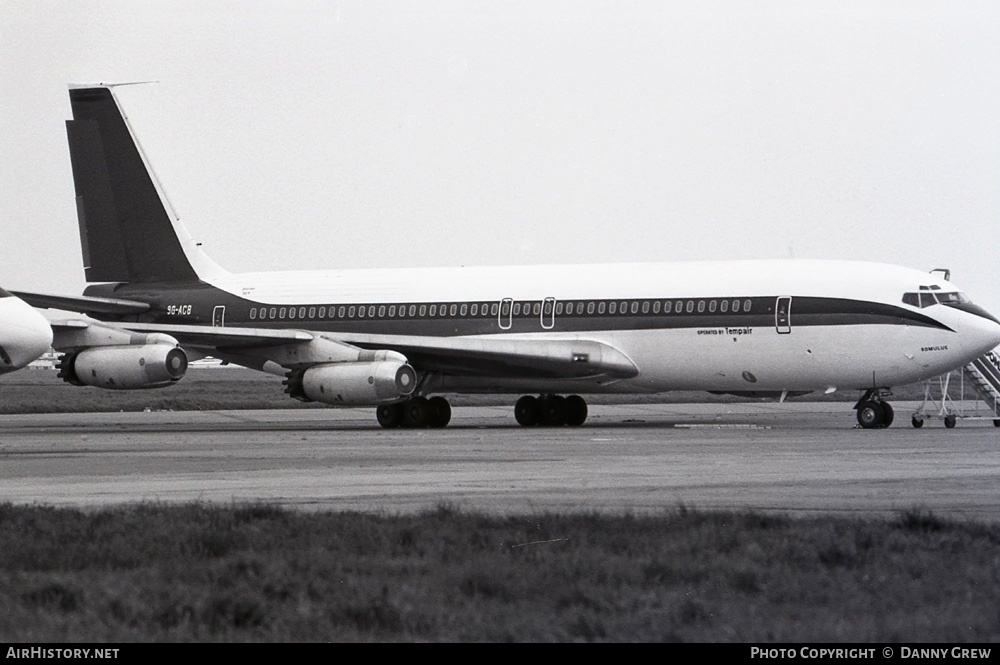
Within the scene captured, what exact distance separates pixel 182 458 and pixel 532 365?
1223 cm

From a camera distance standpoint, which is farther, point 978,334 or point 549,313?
point 549,313

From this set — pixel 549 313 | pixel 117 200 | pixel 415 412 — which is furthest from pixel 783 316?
pixel 117 200

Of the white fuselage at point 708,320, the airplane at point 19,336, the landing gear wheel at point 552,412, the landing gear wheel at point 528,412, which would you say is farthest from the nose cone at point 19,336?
the landing gear wheel at point 552,412

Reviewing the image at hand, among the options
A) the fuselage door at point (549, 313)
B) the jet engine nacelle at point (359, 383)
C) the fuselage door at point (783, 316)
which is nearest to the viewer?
the fuselage door at point (783, 316)

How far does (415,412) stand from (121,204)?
994cm

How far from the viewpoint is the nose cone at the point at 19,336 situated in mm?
18797

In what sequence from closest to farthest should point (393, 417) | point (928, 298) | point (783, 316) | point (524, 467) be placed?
point (524, 467)
point (928, 298)
point (783, 316)
point (393, 417)

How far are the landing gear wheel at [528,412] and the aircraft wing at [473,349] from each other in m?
1.81

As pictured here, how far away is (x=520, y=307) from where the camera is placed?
106 feet

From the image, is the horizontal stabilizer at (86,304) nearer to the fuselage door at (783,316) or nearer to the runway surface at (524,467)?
the runway surface at (524,467)

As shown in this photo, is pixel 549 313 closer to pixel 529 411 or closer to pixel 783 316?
pixel 529 411

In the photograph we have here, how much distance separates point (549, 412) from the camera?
33.6 metres

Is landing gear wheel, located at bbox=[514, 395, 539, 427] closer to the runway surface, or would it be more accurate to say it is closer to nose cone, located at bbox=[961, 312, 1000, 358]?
the runway surface
